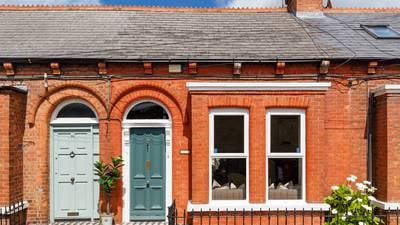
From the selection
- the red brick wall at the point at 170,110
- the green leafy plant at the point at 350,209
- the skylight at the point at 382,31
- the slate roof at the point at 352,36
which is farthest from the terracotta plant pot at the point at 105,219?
the skylight at the point at 382,31

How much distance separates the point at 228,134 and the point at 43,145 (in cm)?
435

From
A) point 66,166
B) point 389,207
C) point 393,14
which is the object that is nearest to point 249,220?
point 389,207

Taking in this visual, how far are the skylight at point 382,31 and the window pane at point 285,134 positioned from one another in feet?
12.7

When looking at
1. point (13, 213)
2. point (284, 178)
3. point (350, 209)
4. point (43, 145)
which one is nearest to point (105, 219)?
point (13, 213)

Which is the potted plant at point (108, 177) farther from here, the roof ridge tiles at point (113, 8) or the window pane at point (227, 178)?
the roof ridge tiles at point (113, 8)

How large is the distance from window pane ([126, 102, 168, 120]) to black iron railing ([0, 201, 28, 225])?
10.2 feet

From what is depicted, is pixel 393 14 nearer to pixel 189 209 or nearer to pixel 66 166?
pixel 189 209

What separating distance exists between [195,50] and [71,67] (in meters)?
2.97

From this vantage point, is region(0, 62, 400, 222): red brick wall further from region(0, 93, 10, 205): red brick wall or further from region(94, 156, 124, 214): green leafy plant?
region(0, 93, 10, 205): red brick wall

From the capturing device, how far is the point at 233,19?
12.1 m

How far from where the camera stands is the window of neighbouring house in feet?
29.7

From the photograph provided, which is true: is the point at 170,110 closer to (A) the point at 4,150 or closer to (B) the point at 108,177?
(B) the point at 108,177

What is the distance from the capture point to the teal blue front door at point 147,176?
9.71m

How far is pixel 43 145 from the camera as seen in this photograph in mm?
9562
